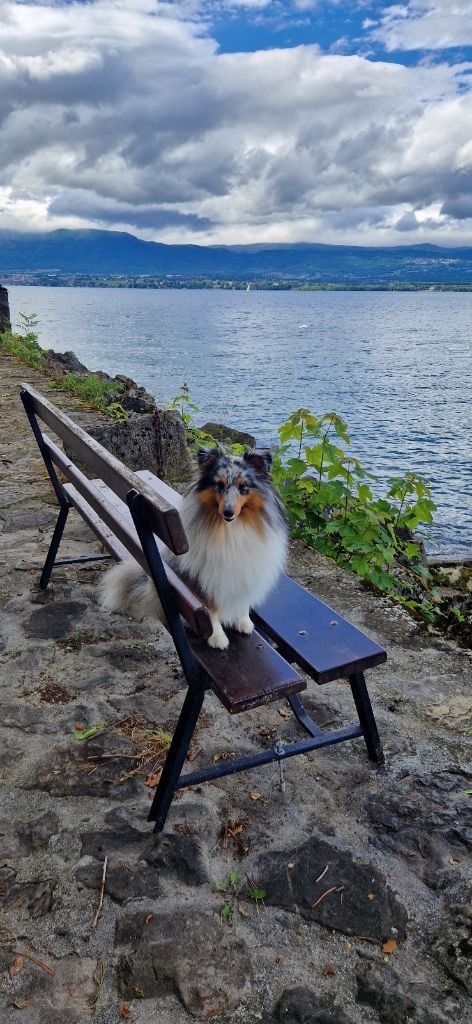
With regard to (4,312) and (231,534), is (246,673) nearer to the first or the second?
(231,534)

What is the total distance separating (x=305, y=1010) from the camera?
2.28 meters

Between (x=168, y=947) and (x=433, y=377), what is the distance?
3939 cm

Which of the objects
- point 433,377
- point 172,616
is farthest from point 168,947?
point 433,377

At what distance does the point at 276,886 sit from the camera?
275 centimetres

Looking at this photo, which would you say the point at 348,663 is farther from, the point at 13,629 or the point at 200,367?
the point at 200,367

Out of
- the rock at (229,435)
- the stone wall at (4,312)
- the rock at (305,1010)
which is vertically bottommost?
the rock at (229,435)

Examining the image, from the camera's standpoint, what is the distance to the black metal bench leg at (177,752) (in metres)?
2.90

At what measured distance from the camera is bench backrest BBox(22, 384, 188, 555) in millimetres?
2373

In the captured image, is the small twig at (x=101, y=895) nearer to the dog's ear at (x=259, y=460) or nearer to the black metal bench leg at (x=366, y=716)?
the black metal bench leg at (x=366, y=716)

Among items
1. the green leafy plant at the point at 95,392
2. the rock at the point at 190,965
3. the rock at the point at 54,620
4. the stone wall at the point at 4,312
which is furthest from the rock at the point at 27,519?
the stone wall at the point at 4,312

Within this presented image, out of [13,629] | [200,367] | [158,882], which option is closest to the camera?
[158,882]

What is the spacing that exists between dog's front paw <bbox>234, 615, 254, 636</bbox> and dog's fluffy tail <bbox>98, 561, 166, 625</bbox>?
593 mm

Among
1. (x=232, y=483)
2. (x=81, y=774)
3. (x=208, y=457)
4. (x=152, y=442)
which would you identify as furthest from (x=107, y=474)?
(x=152, y=442)

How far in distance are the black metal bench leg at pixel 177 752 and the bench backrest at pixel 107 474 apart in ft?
2.62
